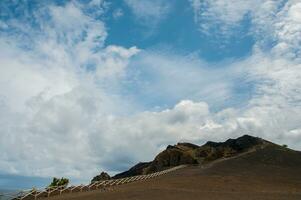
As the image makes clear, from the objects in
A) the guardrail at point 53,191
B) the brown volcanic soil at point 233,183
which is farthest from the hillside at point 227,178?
the guardrail at point 53,191

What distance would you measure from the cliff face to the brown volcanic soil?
8797mm

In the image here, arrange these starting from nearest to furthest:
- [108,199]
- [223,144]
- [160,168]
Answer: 1. [108,199]
2. [160,168]
3. [223,144]

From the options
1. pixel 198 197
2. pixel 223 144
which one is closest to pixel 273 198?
pixel 198 197

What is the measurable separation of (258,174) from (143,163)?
6393 cm

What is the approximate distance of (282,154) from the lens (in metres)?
86.5

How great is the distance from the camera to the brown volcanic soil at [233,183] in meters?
37.5

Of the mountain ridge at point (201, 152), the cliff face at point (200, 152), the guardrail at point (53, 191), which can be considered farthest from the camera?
the cliff face at point (200, 152)

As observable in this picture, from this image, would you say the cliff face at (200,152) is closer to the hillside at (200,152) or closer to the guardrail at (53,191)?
the hillside at (200,152)

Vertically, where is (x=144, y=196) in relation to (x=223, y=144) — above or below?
below

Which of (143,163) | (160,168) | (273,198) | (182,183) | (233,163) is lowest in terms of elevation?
(273,198)

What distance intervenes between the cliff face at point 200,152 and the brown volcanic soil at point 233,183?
880 centimetres

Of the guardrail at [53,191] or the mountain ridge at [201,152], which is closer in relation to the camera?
the guardrail at [53,191]

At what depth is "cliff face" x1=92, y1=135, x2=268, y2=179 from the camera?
10067cm

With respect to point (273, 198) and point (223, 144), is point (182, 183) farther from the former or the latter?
point (223, 144)
